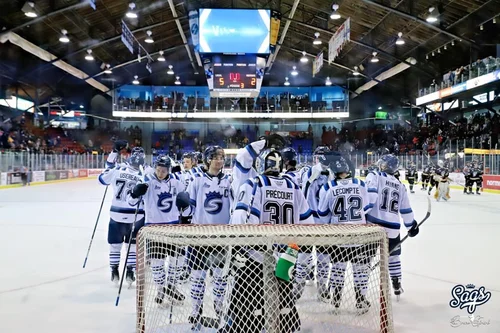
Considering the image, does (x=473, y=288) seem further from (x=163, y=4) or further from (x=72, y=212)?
(x=163, y=4)

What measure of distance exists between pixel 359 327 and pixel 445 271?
221 cm

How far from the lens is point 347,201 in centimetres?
343

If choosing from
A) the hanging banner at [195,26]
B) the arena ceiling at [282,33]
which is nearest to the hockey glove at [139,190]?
the hanging banner at [195,26]

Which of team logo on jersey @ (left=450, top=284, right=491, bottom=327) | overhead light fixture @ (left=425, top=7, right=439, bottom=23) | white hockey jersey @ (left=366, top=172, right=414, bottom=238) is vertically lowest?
team logo on jersey @ (left=450, top=284, right=491, bottom=327)

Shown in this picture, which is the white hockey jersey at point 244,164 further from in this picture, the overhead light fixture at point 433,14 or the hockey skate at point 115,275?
the overhead light fixture at point 433,14

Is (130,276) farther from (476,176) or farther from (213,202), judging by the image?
(476,176)

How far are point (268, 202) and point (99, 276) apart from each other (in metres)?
2.50

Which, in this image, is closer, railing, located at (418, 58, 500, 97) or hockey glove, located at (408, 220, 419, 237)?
hockey glove, located at (408, 220, 419, 237)

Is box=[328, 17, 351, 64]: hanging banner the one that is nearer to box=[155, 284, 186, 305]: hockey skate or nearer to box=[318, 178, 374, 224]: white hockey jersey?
box=[318, 178, 374, 224]: white hockey jersey

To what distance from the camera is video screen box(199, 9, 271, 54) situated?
40.4 ft

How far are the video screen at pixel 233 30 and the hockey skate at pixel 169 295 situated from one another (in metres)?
10.1

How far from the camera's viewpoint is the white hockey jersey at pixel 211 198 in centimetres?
334

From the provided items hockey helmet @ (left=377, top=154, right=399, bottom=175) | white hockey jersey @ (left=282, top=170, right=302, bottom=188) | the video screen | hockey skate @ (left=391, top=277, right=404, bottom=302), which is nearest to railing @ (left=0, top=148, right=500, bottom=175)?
the video screen

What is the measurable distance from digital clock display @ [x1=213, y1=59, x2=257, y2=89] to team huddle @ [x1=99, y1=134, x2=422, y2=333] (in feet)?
29.4
